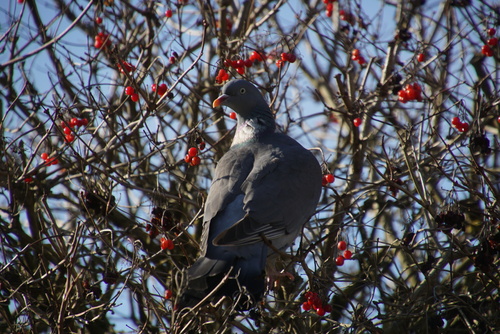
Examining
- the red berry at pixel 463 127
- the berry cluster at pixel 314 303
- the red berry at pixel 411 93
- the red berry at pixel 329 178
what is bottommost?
the berry cluster at pixel 314 303

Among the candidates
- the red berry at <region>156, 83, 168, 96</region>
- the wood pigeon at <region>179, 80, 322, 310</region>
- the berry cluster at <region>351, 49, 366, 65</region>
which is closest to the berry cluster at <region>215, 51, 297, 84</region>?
the wood pigeon at <region>179, 80, 322, 310</region>

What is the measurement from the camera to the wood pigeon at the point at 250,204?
400 centimetres

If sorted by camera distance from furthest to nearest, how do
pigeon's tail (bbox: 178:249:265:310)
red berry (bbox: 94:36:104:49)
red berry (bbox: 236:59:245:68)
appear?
red berry (bbox: 94:36:104:49), red berry (bbox: 236:59:245:68), pigeon's tail (bbox: 178:249:265:310)

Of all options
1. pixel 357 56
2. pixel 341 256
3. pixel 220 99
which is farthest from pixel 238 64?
pixel 341 256

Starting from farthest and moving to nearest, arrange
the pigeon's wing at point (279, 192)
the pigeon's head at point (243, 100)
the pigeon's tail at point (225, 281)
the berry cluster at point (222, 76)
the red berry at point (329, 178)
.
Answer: the pigeon's head at point (243, 100), the berry cluster at point (222, 76), the red berry at point (329, 178), the pigeon's wing at point (279, 192), the pigeon's tail at point (225, 281)

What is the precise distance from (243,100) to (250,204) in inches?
53.3

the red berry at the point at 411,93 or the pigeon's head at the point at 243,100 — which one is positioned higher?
the pigeon's head at the point at 243,100

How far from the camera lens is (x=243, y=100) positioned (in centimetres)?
557

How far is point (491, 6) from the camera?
18.7 feet

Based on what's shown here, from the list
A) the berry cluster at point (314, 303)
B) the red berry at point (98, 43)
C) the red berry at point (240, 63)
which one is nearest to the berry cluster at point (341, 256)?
the berry cluster at point (314, 303)

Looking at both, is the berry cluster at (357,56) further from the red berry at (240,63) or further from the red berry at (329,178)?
the red berry at (329,178)

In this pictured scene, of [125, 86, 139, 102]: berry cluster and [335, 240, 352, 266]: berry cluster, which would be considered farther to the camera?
[125, 86, 139, 102]: berry cluster

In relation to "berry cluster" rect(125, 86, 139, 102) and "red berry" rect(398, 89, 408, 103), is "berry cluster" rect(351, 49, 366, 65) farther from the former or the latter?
"berry cluster" rect(125, 86, 139, 102)

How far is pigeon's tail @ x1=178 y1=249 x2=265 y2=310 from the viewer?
3.80 m
